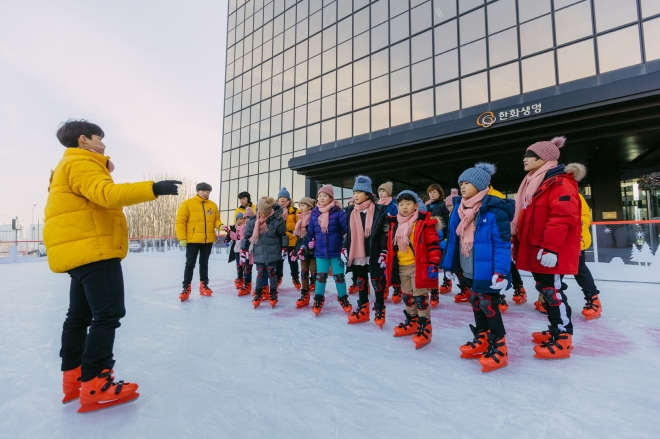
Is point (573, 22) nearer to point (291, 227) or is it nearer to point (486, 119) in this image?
point (486, 119)

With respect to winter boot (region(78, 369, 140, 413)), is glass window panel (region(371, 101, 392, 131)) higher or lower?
higher

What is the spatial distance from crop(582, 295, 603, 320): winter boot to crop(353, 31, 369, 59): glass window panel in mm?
15148

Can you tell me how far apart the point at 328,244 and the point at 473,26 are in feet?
41.6

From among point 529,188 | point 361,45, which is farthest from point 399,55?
point 529,188

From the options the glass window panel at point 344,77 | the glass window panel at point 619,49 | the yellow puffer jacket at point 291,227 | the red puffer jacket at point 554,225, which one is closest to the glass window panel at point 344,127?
the glass window panel at point 344,77

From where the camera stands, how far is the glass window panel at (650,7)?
873 centimetres

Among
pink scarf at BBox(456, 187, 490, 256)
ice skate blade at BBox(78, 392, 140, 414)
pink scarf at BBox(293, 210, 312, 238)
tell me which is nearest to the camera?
ice skate blade at BBox(78, 392, 140, 414)

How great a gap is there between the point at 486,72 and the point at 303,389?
42.9ft

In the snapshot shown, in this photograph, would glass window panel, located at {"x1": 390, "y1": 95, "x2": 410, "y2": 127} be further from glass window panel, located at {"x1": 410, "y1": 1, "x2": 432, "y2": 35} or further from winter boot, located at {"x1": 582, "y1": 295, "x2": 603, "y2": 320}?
winter boot, located at {"x1": 582, "y1": 295, "x2": 603, "y2": 320}

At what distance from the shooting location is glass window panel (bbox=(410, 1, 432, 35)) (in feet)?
43.4

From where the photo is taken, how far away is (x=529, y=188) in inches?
96.0

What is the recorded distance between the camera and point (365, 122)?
49.2 feet

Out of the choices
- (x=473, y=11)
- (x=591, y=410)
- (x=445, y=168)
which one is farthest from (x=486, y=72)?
(x=591, y=410)

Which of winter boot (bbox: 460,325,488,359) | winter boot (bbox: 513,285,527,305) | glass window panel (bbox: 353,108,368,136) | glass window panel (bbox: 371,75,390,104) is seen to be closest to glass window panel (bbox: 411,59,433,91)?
glass window panel (bbox: 371,75,390,104)
